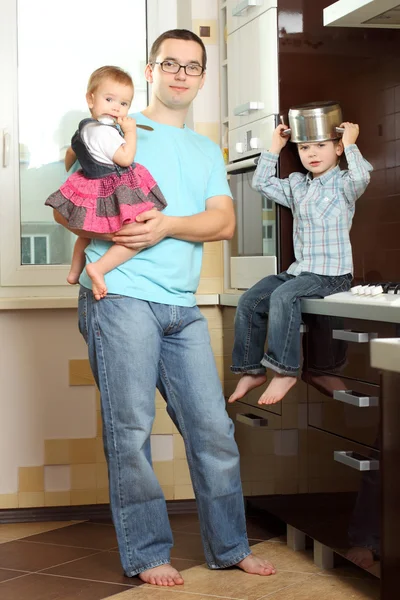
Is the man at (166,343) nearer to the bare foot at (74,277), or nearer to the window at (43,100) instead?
the bare foot at (74,277)

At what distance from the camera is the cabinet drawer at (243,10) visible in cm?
287

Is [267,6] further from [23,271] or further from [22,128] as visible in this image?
[23,271]

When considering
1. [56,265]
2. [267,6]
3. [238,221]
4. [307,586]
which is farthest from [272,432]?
[267,6]

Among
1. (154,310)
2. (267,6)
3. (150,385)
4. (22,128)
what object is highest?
(267,6)

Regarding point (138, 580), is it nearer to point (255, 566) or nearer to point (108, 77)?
point (255, 566)

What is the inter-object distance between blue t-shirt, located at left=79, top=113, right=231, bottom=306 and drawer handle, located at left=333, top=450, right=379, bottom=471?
1.84ft

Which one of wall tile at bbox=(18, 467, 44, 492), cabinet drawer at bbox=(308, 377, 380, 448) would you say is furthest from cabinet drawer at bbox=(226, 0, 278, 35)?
wall tile at bbox=(18, 467, 44, 492)

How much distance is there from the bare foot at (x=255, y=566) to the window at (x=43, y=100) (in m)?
1.29

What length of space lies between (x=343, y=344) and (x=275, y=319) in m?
0.27

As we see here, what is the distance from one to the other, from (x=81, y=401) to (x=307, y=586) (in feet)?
4.07

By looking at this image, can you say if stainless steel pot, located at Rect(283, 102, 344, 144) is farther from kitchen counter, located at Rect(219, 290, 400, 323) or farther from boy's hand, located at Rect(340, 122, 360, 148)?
kitchen counter, located at Rect(219, 290, 400, 323)

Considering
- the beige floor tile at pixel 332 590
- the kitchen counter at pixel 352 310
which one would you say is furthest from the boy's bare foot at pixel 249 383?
the beige floor tile at pixel 332 590

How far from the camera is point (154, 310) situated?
243 cm

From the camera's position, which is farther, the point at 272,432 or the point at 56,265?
the point at 56,265
